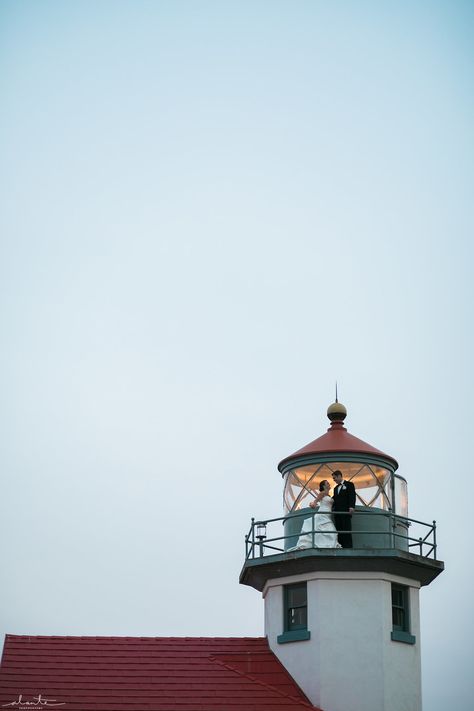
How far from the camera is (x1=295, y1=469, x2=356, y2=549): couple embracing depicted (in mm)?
24688

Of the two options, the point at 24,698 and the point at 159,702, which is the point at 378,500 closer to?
the point at 159,702

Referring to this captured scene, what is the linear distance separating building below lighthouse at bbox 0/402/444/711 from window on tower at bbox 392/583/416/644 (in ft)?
0.07

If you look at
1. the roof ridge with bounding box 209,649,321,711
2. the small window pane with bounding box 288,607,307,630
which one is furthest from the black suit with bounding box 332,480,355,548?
the roof ridge with bounding box 209,649,321,711

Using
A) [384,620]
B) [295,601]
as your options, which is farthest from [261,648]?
[384,620]

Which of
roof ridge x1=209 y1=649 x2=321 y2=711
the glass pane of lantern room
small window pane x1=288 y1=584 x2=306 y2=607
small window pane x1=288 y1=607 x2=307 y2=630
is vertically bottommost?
roof ridge x1=209 y1=649 x2=321 y2=711

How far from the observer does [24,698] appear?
23.0m

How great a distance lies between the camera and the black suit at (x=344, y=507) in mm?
24923

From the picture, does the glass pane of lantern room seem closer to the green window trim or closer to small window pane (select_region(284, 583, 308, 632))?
small window pane (select_region(284, 583, 308, 632))

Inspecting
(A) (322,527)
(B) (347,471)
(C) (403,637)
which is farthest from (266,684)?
(B) (347,471)

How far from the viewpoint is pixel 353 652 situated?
78.6ft

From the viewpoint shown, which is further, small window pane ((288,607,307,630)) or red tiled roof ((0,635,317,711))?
small window pane ((288,607,307,630))

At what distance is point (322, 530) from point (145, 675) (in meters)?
4.79

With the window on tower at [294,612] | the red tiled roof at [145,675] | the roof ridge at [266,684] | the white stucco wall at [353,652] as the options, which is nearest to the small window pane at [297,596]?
the window on tower at [294,612]

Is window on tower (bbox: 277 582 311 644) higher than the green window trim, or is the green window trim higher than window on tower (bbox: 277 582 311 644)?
window on tower (bbox: 277 582 311 644)
